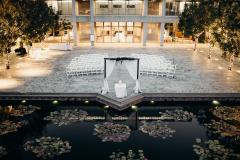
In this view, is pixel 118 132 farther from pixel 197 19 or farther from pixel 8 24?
pixel 197 19

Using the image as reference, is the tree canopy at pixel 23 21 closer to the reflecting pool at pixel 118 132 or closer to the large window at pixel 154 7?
the reflecting pool at pixel 118 132

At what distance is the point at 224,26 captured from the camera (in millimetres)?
22469

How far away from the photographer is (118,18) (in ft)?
121

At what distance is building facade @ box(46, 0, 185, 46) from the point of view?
3659cm

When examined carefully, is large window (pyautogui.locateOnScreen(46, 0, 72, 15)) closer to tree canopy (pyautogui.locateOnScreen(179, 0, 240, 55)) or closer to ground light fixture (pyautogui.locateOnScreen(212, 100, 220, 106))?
tree canopy (pyautogui.locateOnScreen(179, 0, 240, 55))

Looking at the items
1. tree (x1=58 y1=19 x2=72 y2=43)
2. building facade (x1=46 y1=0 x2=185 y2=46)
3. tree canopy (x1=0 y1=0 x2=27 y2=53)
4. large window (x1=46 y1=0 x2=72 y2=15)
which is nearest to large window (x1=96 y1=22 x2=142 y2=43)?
building facade (x1=46 y1=0 x2=185 y2=46)

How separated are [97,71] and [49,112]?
759 cm

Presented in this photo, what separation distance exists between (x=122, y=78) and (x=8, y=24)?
10693 mm

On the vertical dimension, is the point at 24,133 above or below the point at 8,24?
below

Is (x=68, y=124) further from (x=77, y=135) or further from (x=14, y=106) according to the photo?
(x=14, y=106)

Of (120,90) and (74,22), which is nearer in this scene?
(120,90)

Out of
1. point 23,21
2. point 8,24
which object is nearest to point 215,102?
point 8,24

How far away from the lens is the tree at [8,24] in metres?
23.0

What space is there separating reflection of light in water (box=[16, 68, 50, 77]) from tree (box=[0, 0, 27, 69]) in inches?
87.3
